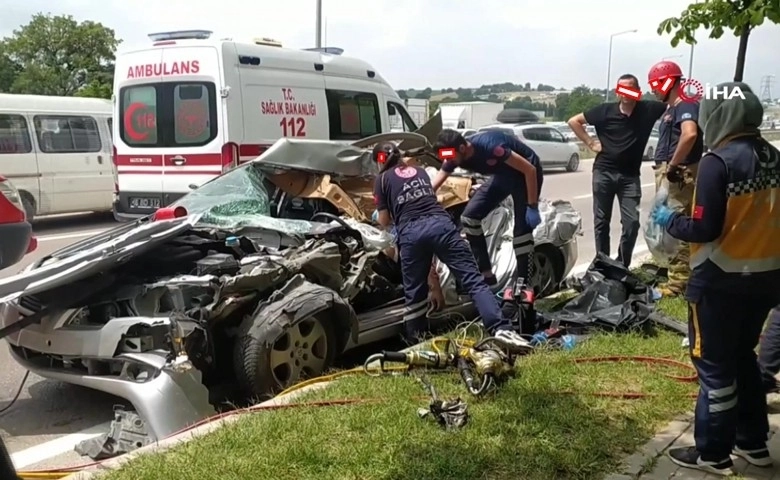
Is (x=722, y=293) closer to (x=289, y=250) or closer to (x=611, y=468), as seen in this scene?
(x=611, y=468)

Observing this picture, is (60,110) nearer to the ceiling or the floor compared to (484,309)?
nearer to the ceiling

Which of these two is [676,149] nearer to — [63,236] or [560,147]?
[63,236]

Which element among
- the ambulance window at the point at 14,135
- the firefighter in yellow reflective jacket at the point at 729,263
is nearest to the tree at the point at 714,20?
the firefighter in yellow reflective jacket at the point at 729,263

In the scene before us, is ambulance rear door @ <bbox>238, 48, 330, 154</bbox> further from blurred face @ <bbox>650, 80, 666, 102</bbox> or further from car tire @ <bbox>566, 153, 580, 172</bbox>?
car tire @ <bbox>566, 153, 580, 172</bbox>

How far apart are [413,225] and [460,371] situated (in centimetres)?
132

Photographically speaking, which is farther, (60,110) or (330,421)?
(60,110)

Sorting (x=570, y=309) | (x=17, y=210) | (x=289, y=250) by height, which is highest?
(x=17, y=210)

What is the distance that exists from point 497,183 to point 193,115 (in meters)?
4.89

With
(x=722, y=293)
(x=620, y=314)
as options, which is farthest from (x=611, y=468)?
(x=620, y=314)

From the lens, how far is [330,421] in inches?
150

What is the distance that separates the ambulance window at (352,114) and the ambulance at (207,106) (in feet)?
0.05

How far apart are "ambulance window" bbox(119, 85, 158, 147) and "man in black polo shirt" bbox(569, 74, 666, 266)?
18.4 ft

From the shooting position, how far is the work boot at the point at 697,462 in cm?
333

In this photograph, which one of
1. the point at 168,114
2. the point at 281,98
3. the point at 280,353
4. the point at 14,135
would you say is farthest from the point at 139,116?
the point at 280,353
